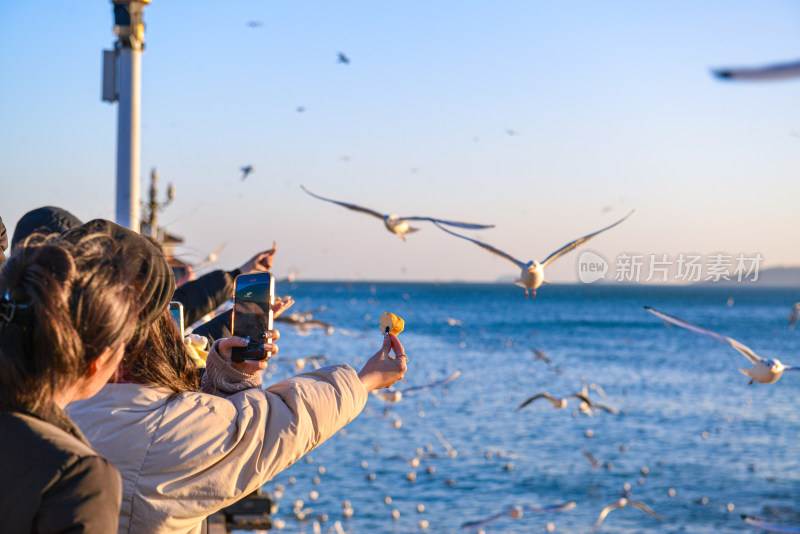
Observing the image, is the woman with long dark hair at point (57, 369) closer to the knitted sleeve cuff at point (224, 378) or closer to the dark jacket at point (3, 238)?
the knitted sleeve cuff at point (224, 378)

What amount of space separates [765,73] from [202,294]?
2376 millimetres

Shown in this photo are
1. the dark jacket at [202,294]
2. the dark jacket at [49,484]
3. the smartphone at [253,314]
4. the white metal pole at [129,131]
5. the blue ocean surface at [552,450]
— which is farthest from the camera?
the blue ocean surface at [552,450]

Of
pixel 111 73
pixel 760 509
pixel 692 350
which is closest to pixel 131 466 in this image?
pixel 111 73

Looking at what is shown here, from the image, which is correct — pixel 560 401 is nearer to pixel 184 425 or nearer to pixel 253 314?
pixel 253 314

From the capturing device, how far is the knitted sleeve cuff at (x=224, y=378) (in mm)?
2104

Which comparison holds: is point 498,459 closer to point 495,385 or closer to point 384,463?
point 384,463

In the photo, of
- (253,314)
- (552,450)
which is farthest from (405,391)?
(552,450)

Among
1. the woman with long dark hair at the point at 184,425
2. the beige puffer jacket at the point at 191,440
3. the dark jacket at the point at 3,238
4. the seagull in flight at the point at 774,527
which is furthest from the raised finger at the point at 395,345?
the seagull in flight at the point at 774,527

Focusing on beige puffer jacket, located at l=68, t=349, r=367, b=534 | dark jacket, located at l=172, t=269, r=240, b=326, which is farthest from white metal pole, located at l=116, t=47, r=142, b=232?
beige puffer jacket, located at l=68, t=349, r=367, b=534

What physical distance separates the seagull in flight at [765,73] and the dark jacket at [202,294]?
2266 millimetres

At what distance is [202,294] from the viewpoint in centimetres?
347

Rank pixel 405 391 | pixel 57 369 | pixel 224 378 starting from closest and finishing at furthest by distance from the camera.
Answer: pixel 57 369, pixel 224 378, pixel 405 391

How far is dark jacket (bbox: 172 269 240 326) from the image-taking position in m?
3.47

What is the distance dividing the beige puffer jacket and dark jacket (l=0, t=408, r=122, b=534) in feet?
1.39
